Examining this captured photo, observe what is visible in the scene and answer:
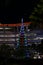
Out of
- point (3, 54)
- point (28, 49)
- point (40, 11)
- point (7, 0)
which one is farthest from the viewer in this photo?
point (7, 0)

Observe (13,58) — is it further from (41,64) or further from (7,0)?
(7,0)

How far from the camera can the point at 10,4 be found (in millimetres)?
3082

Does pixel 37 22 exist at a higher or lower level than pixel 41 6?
lower

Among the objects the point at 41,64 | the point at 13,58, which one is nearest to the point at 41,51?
the point at 41,64

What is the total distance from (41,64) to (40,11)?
73 cm

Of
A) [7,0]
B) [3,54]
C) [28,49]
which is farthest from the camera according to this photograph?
[7,0]

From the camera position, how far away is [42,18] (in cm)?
270

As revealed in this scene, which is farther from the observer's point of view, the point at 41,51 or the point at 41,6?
the point at 41,6

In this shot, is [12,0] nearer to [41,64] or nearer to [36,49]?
[36,49]

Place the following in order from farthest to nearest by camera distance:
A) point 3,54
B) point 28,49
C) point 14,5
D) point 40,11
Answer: point 14,5, point 40,11, point 28,49, point 3,54

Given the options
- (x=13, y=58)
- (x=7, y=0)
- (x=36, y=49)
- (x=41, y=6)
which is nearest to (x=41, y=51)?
(x=36, y=49)

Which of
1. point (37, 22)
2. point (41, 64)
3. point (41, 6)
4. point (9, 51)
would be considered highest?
point (41, 6)

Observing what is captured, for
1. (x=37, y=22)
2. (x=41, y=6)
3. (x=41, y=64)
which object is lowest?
(x=41, y=64)

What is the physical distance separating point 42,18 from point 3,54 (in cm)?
82
